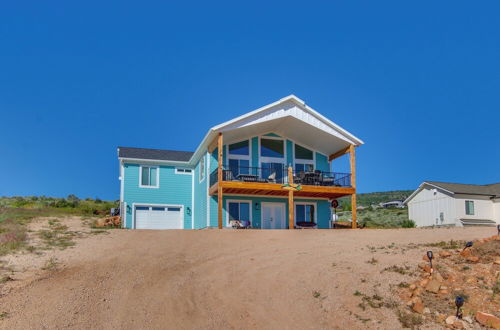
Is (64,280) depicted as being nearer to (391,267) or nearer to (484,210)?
(391,267)

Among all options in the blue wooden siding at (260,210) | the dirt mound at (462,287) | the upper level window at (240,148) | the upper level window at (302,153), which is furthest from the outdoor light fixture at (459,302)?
the upper level window at (302,153)

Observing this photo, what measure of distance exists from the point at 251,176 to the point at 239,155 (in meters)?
2.24

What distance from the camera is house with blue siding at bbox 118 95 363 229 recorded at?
24.2 m

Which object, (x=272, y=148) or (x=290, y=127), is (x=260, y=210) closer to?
(x=272, y=148)

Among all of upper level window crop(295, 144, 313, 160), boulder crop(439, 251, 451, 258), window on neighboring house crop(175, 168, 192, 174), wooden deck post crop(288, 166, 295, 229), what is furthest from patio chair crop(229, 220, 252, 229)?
boulder crop(439, 251, 451, 258)

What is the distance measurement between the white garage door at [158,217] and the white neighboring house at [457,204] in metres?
17.2

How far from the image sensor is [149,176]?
2809cm

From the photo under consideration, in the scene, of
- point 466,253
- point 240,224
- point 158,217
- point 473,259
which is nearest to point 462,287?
point 473,259

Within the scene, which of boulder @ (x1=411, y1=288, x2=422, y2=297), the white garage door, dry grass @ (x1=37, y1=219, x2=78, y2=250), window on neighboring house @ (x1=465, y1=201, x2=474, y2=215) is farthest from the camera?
window on neighboring house @ (x1=465, y1=201, x2=474, y2=215)

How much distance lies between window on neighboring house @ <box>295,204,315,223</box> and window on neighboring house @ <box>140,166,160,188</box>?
8.34 m

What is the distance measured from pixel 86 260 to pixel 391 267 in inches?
306

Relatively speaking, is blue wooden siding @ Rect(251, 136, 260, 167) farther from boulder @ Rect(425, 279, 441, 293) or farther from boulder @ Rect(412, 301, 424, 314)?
boulder @ Rect(412, 301, 424, 314)

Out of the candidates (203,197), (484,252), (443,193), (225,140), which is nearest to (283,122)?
(225,140)

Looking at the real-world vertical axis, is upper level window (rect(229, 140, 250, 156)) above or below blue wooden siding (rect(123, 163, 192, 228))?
above
